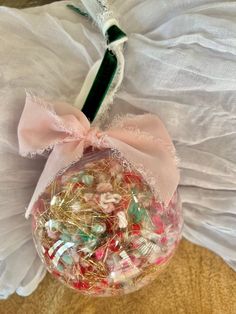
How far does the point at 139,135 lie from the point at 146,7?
165 mm

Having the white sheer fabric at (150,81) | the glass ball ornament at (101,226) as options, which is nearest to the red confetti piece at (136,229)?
the glass ball ornament at (101,226)

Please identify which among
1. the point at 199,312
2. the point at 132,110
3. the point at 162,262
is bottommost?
the point at 199,312

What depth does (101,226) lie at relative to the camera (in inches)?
20.5

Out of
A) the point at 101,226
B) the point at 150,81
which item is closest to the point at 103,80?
the point at 150,81

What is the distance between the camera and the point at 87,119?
58 centimetres

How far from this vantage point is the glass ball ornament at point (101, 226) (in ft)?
1.72

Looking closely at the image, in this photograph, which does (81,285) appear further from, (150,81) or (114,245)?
(150,81)

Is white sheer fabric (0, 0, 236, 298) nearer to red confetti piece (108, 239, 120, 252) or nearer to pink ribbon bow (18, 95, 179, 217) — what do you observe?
pink ribbon bow (18, 95, 179, 217)

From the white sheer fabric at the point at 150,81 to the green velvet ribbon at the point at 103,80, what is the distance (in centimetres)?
3

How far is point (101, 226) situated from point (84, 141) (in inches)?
3.9

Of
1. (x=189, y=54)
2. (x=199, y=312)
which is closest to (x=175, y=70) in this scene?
(x=189, y=54)

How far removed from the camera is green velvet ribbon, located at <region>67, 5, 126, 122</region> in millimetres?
592

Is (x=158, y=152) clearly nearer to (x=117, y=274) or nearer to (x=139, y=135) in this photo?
(x=139, y=135)

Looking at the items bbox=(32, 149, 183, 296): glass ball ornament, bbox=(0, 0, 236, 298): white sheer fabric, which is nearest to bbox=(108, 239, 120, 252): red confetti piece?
bbox=(32, 149, 183, 296): glass ball ornament
